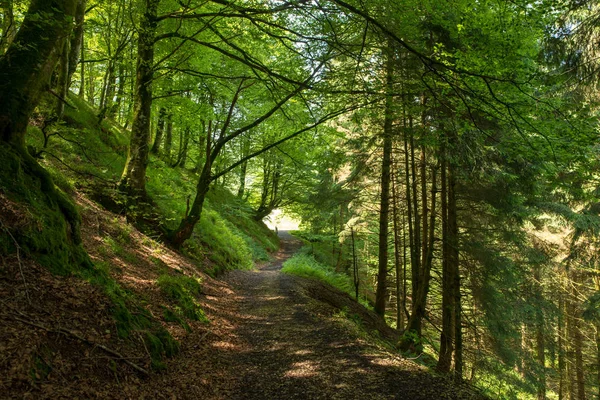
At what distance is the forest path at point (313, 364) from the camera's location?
3.88 metres

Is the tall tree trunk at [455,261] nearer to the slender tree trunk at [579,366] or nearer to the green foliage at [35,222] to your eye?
the green foliage at [35,222]

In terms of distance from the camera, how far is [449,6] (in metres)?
5.75

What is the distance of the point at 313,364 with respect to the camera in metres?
4.67

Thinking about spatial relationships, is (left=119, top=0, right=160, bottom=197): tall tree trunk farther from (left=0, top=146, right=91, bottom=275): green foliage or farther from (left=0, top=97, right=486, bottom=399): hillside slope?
(left=0, top=146, right=91, bottom=275): green foliage

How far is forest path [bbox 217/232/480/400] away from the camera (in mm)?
3877

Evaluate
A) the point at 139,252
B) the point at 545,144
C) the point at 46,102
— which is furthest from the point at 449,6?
the point at 46,102

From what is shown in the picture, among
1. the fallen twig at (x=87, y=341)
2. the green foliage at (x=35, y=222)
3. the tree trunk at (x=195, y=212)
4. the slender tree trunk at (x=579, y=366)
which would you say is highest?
the tree trunk at (x=195, y=212)

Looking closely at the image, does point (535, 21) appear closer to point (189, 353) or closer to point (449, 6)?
point (449, 6)

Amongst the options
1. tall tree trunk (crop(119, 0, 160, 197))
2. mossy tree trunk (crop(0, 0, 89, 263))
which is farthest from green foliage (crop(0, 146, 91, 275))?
tall tree trunk (crop(119, 0, 160, 197))

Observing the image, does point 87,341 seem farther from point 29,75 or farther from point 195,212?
point 195,212

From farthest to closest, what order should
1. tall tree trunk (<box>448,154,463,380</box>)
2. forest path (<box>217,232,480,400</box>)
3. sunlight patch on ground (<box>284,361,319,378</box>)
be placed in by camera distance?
1. tall tree trunk (<box>448,154,463,380</box>)
2. sunlight patch on ground (<box>284,361,319,378</box>)
3. forest path (<box>217,232,480,400</box>)

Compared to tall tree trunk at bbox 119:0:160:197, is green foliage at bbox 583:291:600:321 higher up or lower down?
lower down

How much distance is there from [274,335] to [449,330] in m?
4.90

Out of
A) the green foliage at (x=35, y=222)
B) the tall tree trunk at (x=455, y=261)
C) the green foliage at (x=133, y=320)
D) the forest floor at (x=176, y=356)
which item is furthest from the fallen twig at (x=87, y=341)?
the tall tree trunk at (x=455, y=261)
